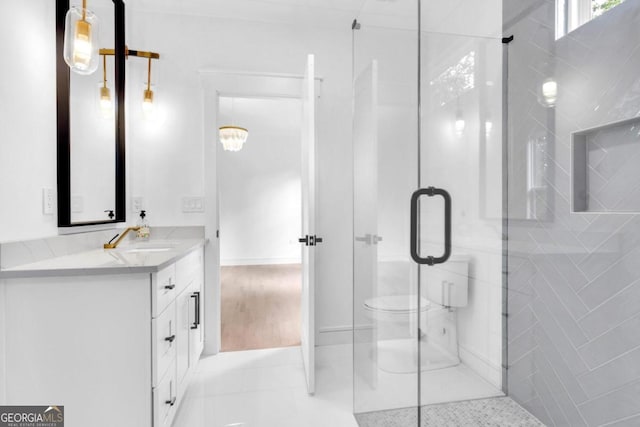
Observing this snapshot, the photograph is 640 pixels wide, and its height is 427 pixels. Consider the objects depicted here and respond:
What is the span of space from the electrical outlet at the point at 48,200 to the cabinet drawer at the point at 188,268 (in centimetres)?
66

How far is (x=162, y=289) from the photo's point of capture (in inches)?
55.8

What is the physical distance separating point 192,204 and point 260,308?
1554mm

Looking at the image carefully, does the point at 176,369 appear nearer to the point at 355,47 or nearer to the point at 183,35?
the point at 355,47

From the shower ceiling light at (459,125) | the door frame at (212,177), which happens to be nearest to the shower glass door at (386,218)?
the shower ceiling light at (459,125)

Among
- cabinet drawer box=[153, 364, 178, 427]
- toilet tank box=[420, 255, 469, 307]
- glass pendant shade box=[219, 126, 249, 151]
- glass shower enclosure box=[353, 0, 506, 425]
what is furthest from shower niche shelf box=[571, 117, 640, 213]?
glass pendant shade box=[219, 126, 249, 151]

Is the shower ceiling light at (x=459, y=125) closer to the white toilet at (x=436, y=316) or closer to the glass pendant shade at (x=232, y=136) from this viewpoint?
the white toilet at (x=436, y=316)

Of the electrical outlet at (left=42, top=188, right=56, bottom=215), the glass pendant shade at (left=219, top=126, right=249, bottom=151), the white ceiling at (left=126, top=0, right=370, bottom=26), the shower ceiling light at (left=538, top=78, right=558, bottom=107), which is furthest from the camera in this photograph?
the glass pendant shade at (left=219, top=126, right=249, bottom=151)

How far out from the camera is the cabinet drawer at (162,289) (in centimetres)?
133

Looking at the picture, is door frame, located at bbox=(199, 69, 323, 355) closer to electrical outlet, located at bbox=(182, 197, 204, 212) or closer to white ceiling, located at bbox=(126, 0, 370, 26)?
electrical outlet, located at bbox=(182, 197, 204, 212)

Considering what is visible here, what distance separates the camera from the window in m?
0.83

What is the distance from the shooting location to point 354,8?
7.89ft

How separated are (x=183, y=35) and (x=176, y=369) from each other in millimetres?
2316

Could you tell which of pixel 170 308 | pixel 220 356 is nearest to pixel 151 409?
pixel 170 308

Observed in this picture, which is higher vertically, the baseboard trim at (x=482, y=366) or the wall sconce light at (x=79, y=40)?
the wall sconce light at (x=79, y=40)
